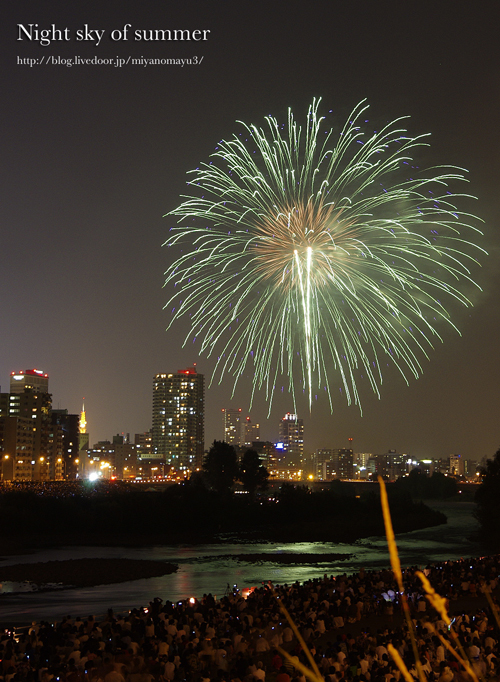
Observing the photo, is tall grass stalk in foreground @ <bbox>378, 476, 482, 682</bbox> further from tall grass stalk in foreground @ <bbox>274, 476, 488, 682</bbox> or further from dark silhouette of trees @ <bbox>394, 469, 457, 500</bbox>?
dark silhouette of trees @ <bbox>394, 469, 457, 500</bbox>

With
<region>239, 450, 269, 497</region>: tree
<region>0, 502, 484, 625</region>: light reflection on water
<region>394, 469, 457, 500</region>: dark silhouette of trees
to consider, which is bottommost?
<region>0, 502, 484, 625</region>: light reflection on water

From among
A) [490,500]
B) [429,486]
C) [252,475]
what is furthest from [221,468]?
[429,486]

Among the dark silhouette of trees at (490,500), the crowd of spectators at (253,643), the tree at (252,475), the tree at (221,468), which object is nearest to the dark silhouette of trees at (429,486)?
the tree at (252,475)

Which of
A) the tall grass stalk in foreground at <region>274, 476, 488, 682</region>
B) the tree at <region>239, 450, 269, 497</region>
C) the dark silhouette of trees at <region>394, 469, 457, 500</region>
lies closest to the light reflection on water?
the tall grass stalk in foreground at <region>274, 476, 488, 682</region>

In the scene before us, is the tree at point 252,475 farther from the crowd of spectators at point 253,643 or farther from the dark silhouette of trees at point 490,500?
the crowd of spectators at point 253,643

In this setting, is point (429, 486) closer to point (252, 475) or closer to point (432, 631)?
point (252, 475)

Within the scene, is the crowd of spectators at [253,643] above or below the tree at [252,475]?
below
